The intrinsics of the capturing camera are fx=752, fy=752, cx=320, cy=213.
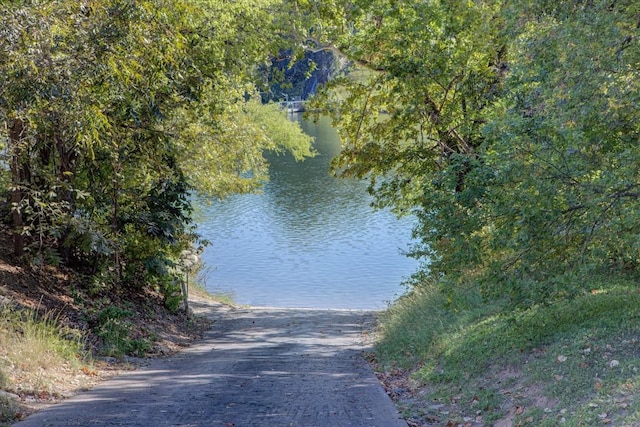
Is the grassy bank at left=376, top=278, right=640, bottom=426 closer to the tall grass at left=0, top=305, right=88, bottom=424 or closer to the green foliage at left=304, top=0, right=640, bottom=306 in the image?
the green foliage at left=304, top=0, right=640, bottom=306

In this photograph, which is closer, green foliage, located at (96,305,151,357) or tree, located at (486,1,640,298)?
tree, located at (486,1,640,298)

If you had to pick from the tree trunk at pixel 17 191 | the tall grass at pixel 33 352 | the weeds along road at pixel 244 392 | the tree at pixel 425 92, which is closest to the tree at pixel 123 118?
the tree trunk at pixel 17 191

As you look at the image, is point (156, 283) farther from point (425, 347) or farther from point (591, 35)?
point (591, 35)

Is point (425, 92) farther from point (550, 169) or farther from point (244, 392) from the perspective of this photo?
point (244, 392)

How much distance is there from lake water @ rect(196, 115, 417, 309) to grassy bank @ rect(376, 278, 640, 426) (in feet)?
50.4

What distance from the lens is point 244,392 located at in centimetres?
912

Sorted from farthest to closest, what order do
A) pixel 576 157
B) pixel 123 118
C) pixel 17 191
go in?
pixel 17 191 < pixel 123 118 < pixel 576 157

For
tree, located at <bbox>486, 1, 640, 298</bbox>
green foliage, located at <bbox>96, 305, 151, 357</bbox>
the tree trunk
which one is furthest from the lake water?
tree, located at <bbox>486, 1, 640, 298</bbox>

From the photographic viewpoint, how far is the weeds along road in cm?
770

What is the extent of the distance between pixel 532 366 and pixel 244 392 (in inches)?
134

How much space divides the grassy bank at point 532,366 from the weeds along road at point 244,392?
650 mm

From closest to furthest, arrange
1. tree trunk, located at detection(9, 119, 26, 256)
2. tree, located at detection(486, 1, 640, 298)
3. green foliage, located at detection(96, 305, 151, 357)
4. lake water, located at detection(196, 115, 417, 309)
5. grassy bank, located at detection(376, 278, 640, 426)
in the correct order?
grassy bank, located at detection(376, 278, 640, 426) < tree, located at detection(486, 1, 640, 298) < tree trunk, located at detection(9, 119, 26, 256) < green foliage, located at detection(96, 305, 151, 357) < lake water, located at detection(196, 115, 417, 309)

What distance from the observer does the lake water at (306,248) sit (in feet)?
94.3

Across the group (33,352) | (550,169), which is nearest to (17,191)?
(33,352)
